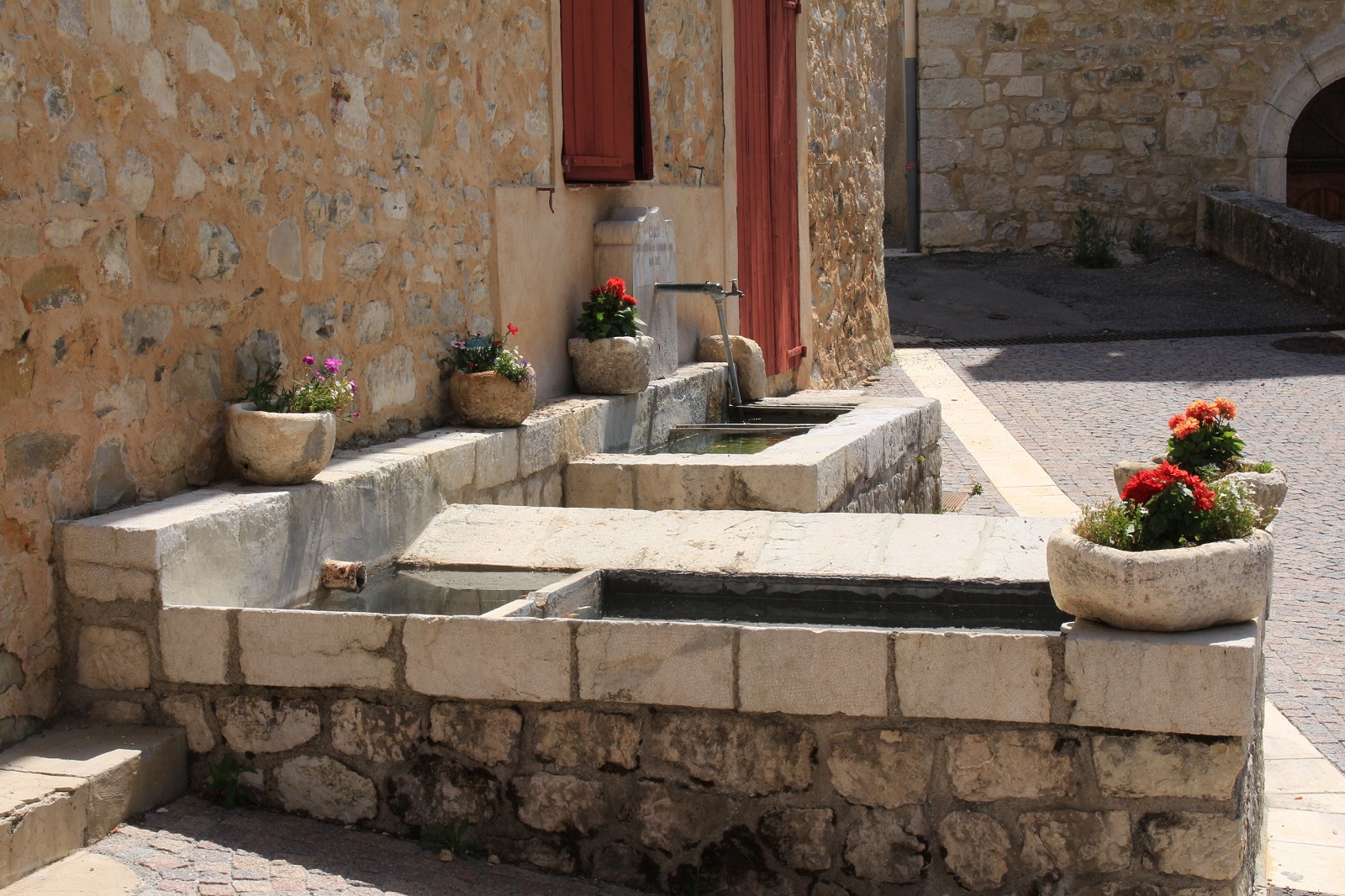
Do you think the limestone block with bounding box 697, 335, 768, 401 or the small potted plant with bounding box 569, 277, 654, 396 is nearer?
the small potted plant with bounding box 569, 277, 654, 396

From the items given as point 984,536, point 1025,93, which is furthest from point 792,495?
point 1025,93

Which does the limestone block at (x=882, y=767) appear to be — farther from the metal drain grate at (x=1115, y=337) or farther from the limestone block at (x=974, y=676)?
the metal drain grate at (x=1115, y=337)

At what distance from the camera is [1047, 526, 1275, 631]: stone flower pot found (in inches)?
125

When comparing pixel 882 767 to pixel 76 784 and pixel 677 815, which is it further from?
pixel 76 784

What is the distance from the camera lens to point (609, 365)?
21.5 ft

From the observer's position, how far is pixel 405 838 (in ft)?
12.1

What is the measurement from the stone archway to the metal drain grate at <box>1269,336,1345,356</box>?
472cm

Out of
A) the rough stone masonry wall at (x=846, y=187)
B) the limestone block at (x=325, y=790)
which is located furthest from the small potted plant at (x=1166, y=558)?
the rough stone masonry wall at (x=846, y=187)

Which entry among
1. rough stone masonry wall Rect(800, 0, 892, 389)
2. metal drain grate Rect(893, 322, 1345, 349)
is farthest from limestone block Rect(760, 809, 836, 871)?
metal drain grate Rect(893, 322, 1345, 349)

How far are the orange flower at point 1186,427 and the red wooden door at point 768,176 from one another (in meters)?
4.00

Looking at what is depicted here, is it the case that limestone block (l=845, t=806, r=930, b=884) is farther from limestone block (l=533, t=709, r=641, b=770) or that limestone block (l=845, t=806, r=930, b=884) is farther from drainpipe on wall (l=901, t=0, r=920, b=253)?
drainpipe on wall (l=901, t=0, r=920, b=253)

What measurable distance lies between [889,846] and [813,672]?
17.5 inches

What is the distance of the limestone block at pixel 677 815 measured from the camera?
3.52 meters

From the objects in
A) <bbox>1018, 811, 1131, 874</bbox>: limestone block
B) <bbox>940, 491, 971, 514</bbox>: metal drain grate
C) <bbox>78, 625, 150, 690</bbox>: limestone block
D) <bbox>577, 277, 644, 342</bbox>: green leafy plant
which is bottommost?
→ <bbox>940, 491, 971, 514</bbox>: metal drain grate
